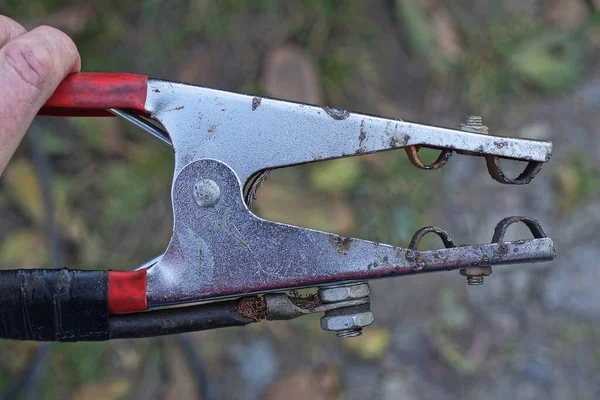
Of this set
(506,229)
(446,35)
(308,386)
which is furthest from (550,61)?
(506,229)

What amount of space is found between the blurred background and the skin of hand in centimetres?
101

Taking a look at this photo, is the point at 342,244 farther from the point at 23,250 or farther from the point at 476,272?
the point at 23,250

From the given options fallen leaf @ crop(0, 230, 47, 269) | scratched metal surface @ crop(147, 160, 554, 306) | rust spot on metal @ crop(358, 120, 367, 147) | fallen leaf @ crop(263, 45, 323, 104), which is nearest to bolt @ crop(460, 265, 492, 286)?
scratched metal surface @ crop(147, 160, 554, 306)

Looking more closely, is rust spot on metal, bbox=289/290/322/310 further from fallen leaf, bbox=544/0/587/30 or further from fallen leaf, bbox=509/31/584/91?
fallen leaf, bbox=544/0/587/30

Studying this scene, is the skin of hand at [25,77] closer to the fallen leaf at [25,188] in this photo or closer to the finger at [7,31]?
the finger at [7,31]

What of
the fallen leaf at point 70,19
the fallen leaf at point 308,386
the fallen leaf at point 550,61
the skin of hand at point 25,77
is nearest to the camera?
the skin of hand at point 25,77

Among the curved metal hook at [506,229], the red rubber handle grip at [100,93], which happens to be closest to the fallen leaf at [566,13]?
the curved metal hook at [506,229]

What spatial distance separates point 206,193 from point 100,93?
211 millimetres

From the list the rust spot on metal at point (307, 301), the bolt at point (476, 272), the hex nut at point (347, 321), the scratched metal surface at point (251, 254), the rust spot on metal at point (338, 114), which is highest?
the rust spot on metal at point (338, 114)

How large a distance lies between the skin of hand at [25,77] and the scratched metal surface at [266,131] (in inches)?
5.6

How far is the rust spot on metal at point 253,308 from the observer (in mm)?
1086

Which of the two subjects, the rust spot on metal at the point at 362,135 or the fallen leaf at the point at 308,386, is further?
the fallen leaf at the point at 308,386

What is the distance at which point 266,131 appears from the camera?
1057 millimetres

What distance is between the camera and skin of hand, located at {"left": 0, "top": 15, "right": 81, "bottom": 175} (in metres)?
1.03
